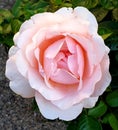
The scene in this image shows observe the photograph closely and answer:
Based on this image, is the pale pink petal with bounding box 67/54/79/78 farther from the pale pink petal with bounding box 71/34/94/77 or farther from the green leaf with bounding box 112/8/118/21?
the green leaf with bounding box 112/8/118/21

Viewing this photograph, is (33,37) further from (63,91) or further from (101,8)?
(101,8)

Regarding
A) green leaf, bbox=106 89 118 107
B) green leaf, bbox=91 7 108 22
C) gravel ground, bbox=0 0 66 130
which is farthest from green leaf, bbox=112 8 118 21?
gravel ground, bbox=0 0 66 130

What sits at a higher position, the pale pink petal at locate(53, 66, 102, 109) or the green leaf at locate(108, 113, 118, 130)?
the pale pink petal at locate(53, 66, 102, 109)

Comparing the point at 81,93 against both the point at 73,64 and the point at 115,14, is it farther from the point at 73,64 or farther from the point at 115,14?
the point at 115,14

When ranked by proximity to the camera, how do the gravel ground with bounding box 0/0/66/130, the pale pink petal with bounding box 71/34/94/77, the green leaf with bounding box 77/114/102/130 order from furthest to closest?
the gravel ground with bounding box 0/0/66/130
the green leaf with bounding box 77/114/102/130
the pale pink petal with bounding box 71/34/94/77

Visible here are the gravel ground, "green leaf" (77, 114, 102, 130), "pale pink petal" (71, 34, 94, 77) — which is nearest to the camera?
"pale pink petal" (71, 34, 94, 77)

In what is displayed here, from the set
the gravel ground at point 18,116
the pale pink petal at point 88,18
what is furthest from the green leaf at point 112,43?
the gravel ground at point 18,116

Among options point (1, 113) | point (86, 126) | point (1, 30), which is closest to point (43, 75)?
point (86, 126)
